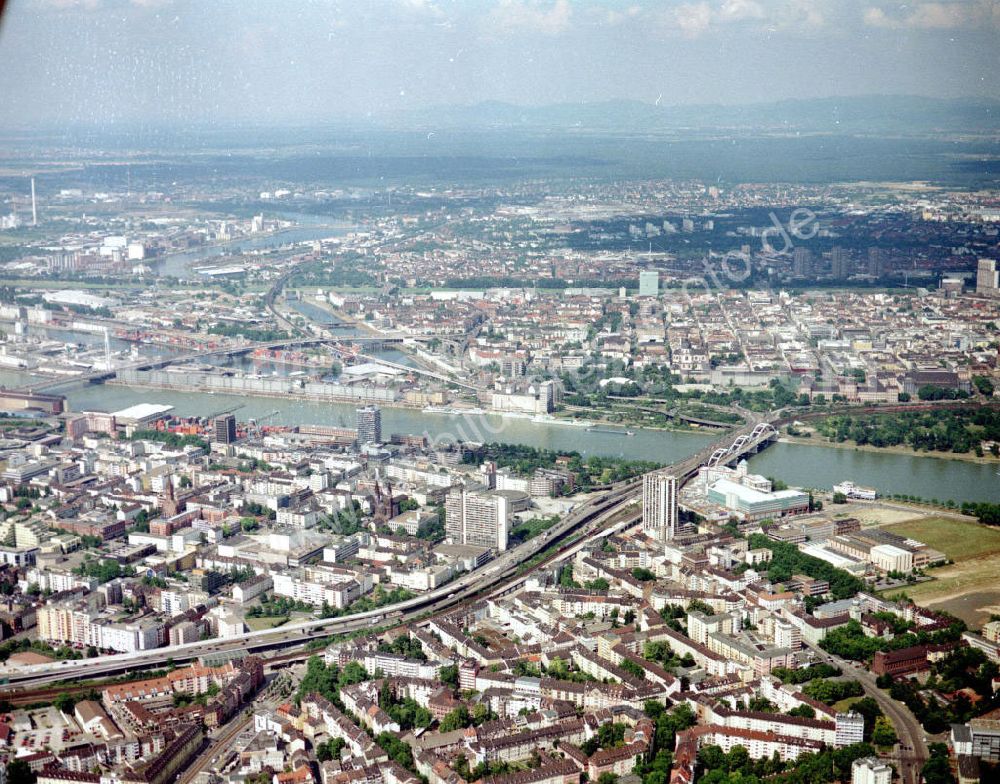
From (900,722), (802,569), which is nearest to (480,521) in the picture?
(802,569)

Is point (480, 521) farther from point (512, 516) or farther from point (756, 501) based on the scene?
point (756, 501)

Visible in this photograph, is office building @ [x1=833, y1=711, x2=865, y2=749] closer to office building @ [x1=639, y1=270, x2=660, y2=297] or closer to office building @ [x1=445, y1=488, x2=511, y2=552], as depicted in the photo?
office building @ [x1=445, y1=488, x2=511, y2=552]

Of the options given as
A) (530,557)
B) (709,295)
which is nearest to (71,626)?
(530,557)

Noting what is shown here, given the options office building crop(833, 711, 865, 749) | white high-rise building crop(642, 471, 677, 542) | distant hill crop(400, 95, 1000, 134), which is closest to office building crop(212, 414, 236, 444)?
white high-rise building crop(642, 471, 677, 542)

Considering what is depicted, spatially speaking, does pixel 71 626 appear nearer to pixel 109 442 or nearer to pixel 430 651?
pixel 430 651

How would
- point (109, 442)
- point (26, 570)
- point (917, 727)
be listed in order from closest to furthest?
point (917, 727), point (26, 570), point (109, 442)

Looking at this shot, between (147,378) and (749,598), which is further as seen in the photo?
(147,378)
